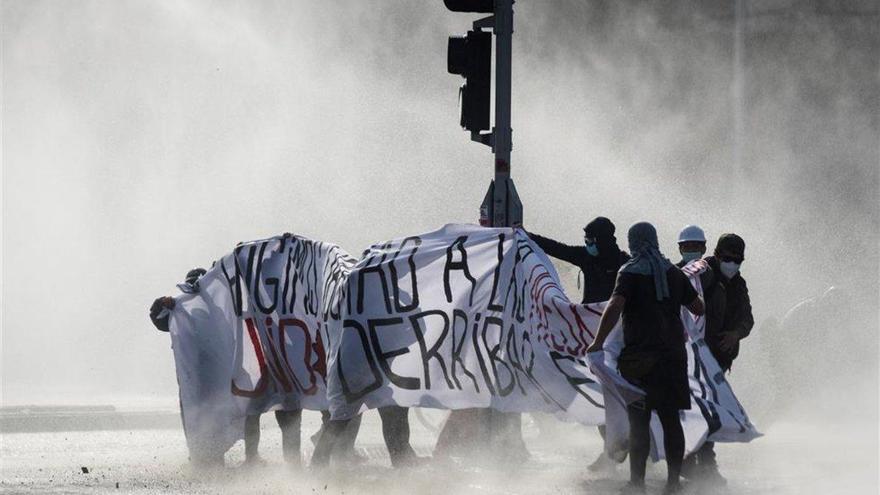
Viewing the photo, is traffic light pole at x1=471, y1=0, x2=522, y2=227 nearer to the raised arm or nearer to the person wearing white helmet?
the raised arm

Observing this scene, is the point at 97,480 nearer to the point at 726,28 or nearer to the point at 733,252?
Result: the point at 733,252

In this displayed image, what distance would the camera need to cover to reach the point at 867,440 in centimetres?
1309

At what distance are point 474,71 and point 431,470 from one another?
2.80 metres

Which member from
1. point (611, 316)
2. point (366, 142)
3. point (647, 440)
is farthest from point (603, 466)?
point (366, 142)

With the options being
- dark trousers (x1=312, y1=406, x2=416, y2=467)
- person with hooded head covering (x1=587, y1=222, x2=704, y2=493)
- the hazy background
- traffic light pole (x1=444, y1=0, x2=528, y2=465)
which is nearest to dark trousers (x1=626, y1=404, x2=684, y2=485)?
person with hooded head covering (x1=587, y1=222, x2=704, y2=493)

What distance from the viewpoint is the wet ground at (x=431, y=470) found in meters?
9.70

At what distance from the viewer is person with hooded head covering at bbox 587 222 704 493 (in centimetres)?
878

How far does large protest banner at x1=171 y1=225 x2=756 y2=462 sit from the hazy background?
28.7ft

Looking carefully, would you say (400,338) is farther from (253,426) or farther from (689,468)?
(689,468)

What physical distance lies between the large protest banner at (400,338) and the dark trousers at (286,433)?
80mm

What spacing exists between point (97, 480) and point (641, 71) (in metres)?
17.1

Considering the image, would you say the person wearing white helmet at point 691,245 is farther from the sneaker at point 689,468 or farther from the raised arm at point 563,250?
the sneaker at point 689,468

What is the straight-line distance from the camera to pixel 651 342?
28.9ft

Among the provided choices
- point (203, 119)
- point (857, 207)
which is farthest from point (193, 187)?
point (857, 207)
